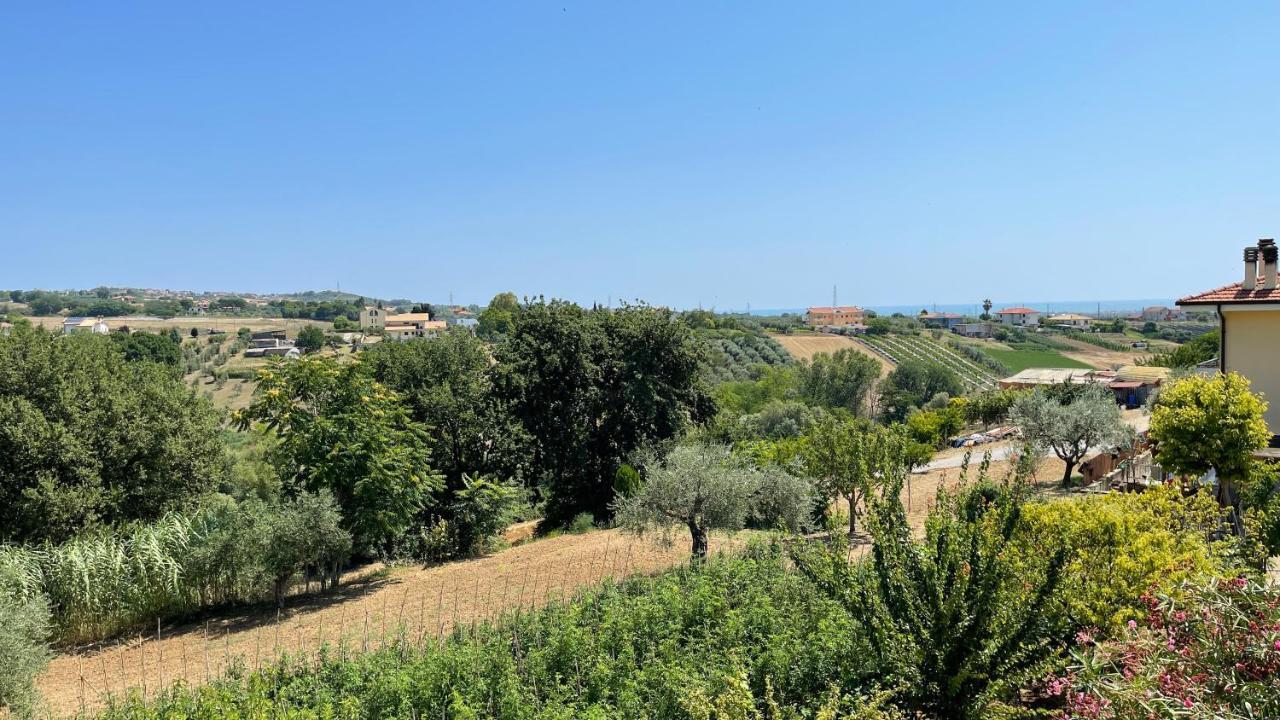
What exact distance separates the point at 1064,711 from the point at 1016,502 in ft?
5.60

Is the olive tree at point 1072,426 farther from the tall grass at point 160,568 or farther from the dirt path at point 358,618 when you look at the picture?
the tall grass at point 160,568

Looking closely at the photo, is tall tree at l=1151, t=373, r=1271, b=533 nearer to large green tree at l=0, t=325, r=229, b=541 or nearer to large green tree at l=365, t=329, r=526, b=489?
large green tree at l=365, t=329, r=526, b=489

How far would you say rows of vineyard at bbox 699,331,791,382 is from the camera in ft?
208

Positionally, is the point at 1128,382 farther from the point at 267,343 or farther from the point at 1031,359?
the point at 267,343

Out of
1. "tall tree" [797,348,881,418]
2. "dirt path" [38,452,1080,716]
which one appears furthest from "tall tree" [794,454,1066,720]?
"tall tree" [797,348,881,418]

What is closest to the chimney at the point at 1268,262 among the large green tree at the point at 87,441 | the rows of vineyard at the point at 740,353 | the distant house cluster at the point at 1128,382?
the large green tree at the point at 87,441

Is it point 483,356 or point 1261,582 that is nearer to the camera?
point 1261,582

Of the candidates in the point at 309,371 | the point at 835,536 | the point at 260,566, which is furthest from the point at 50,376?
the point at 835,536

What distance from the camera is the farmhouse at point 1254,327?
13.2 meters

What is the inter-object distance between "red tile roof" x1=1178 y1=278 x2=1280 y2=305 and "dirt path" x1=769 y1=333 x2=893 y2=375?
64.1m

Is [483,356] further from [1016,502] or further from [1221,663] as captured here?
[1221,663]

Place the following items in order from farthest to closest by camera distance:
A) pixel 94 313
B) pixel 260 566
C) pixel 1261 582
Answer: pixel 94 313, pixel 260 566, pixel 1261 582

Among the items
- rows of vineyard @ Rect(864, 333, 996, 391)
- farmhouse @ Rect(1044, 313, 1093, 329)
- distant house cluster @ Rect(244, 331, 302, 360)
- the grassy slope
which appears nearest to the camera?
rows of vineyard @ Rect(864, 333, 996, 391)

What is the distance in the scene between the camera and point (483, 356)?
24609mm
